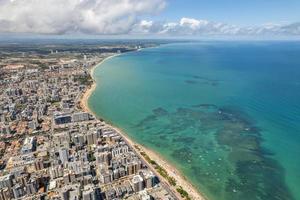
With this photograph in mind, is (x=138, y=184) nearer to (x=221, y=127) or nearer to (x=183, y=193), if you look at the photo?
(x=183, y=193)

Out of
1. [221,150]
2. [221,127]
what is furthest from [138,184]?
[221,127]

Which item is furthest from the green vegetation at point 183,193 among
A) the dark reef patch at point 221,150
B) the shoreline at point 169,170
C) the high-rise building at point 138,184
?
the high-rise building at point 138,184

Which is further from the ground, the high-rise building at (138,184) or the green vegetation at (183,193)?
the high-rise building at (138,184)

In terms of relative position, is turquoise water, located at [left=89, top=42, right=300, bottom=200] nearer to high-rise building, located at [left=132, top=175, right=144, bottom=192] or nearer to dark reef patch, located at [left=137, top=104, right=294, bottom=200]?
dark reef patch, located at [left=137, top=104, right=294, bottom=200]

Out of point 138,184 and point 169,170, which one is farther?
point 169,170

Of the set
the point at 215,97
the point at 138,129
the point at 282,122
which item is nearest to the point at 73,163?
the point at 138,129

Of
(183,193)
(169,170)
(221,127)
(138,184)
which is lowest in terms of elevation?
(169,170)

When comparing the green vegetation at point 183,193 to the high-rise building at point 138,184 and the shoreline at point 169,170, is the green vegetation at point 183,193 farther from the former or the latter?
the high-rise building at point 138,184

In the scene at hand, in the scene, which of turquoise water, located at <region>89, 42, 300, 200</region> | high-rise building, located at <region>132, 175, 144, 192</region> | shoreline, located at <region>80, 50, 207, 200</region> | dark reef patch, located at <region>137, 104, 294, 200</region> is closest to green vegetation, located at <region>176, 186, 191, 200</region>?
shoreline, located at <region>80, 50, 207, 200</region>

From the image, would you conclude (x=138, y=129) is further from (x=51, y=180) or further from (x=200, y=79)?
(x=200, y=79)
